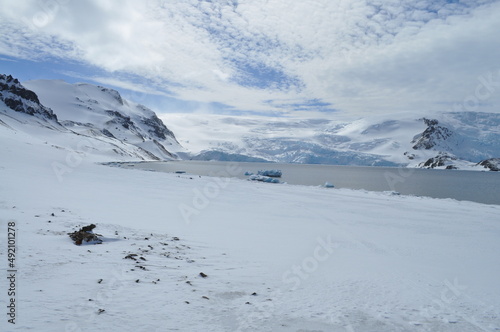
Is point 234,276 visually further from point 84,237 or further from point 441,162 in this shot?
point 441,162

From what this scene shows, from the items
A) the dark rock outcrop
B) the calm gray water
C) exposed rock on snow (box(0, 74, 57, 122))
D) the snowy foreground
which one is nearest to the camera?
the snowy foreground

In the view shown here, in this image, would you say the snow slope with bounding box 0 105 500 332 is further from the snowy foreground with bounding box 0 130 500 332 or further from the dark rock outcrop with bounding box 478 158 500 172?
the dark rock outcrop with bounding box 478 158 500 172

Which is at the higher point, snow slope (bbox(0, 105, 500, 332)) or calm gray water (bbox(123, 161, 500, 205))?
calm gray water (bbox(123, 161, 500, 205))

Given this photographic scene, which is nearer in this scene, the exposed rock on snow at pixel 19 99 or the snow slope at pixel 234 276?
the snow slope at pixel 234 276

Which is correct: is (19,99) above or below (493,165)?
above

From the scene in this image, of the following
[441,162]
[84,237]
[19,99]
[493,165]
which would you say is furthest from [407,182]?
[19,99]

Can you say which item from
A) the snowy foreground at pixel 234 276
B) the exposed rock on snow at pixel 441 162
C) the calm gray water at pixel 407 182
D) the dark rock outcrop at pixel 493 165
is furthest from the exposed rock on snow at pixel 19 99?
the dark rock outcrop at pixel 493 165

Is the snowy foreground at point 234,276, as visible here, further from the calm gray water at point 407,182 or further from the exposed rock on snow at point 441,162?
the exposed rock on snow at point 441,162

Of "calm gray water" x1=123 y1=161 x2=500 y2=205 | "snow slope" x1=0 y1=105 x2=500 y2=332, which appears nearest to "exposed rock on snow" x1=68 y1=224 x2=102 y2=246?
"snow slope" x1=0 y1=105 x2=500 y2=332

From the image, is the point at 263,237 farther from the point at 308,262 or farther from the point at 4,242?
the point at 4,242

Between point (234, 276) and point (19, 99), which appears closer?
point (234, 276)

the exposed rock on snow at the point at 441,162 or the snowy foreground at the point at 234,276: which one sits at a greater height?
the exposed rock on snow at the point at 441,162

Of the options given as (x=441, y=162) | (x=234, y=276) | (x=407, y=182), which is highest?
(x=441, y=162)

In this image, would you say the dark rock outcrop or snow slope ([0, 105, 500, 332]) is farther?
the dark rock outcrop
